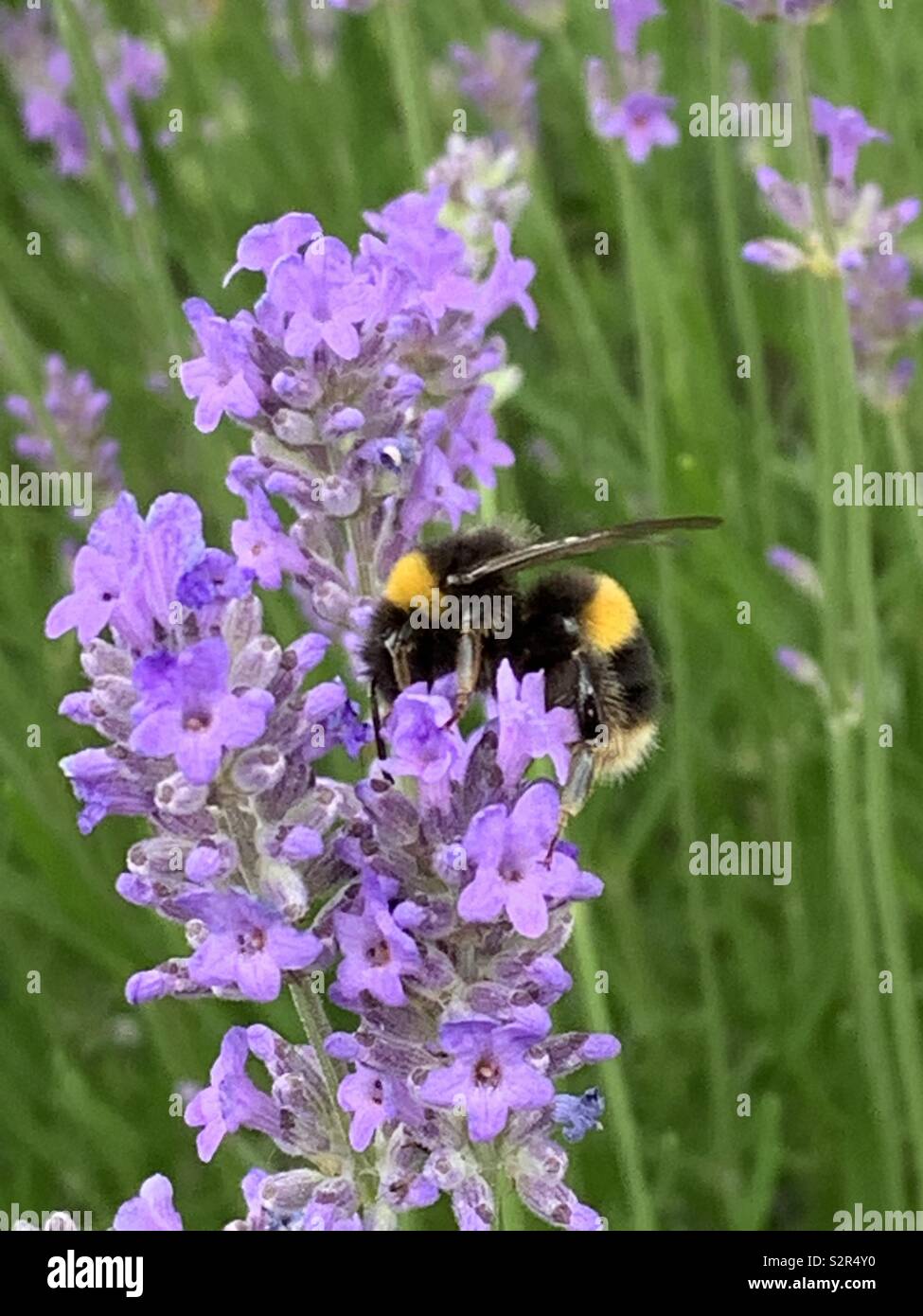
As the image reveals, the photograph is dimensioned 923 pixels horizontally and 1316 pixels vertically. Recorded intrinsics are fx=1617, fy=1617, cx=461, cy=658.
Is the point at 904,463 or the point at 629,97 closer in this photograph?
the point at 904,463

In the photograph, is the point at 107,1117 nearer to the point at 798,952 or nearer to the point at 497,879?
the point at 798,952

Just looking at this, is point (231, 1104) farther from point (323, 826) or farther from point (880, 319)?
point (880, 319)

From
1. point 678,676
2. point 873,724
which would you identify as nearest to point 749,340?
point 678,676

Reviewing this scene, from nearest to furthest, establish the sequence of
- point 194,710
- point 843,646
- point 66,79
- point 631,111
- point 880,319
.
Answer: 1. point 194,710
2. point 843,646
3. point 880,319
4. point 631,111
5. point 66,79

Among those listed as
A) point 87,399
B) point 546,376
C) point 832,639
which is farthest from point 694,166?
point 832,639

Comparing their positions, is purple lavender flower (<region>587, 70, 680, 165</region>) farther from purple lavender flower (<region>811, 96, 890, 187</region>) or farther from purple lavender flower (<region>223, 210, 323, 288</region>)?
purple lavender flower (<region>223, 210, 323, 288</region>)

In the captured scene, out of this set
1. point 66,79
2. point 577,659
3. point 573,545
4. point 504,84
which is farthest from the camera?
point 66,79
